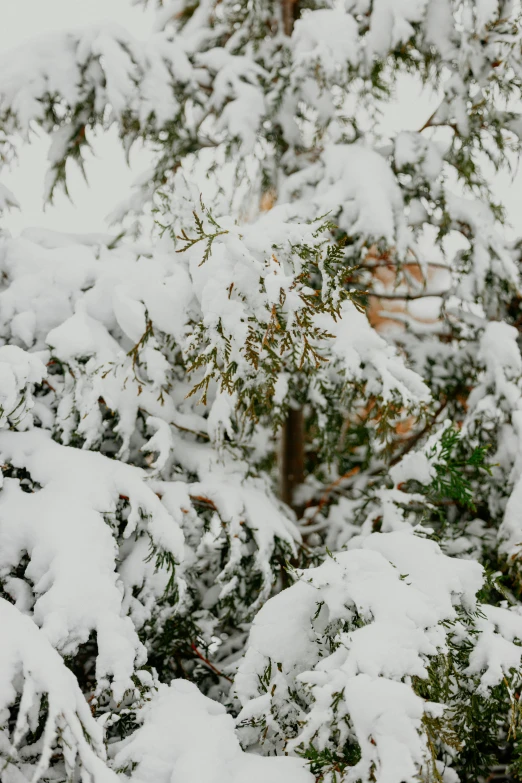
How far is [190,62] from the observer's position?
3857mm

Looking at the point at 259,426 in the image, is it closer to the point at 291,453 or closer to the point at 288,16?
the point at 291,453

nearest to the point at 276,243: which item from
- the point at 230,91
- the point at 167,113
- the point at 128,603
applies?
the point at 128,603

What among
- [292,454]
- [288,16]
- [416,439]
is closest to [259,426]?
[292,454]

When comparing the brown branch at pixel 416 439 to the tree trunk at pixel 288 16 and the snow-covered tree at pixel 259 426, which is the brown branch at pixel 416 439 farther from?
the tree trunk at pixel 288 16

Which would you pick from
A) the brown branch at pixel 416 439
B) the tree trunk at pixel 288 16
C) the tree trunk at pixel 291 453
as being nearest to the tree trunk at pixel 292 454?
the tree trunk at pixel 291 453

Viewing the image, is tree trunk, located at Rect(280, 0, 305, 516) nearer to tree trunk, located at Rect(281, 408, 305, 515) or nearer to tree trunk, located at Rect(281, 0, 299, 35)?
tree trunk, located at Rect(281, 408, 305, 515)

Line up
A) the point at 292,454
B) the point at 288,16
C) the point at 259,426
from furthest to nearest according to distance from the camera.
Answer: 1. the point at 292,454
2. the point at 288,16
3. the point at 259,426

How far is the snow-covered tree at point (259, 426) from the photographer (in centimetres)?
182

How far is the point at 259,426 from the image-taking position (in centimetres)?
378

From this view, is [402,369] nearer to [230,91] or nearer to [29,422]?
[29,422]

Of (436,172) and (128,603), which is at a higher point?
(436,172)

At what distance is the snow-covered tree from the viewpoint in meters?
1.82

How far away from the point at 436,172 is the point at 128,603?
279 cm

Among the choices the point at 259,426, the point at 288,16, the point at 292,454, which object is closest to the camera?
the point at 259,426
